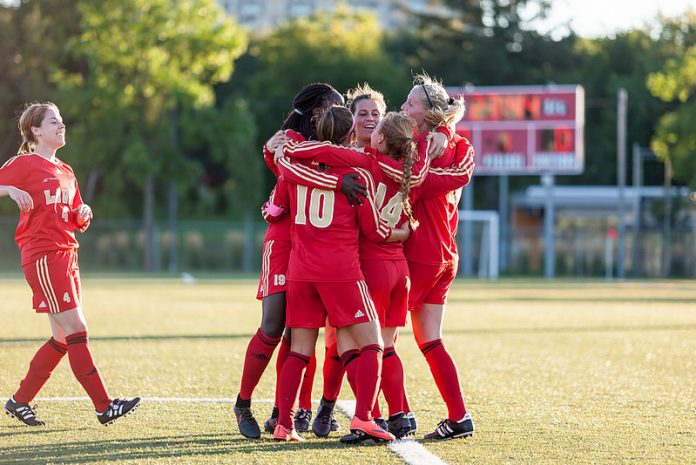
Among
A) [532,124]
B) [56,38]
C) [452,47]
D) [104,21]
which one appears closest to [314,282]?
[532,124]

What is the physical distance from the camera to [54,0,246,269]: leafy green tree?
4175cm

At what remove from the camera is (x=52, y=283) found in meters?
6.75

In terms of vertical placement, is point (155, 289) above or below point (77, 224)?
below

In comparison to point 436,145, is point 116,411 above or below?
below

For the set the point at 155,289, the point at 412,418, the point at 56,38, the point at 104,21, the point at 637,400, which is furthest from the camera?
the point at 56,38

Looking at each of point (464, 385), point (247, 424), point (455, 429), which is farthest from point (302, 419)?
point (464, 385)

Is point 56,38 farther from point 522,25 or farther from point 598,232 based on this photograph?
point 522,25

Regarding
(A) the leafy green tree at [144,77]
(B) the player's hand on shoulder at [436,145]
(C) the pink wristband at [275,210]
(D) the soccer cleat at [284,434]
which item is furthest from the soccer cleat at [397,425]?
(A) the leafy green tree at [144,77]

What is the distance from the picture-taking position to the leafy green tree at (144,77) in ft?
137

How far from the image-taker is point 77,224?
695 centimetres

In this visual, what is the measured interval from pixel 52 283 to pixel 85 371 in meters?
0.51

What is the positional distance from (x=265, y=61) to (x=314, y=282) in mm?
56487

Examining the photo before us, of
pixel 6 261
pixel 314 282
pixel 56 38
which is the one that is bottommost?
pixel 6 261

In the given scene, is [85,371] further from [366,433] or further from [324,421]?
[366,433]
